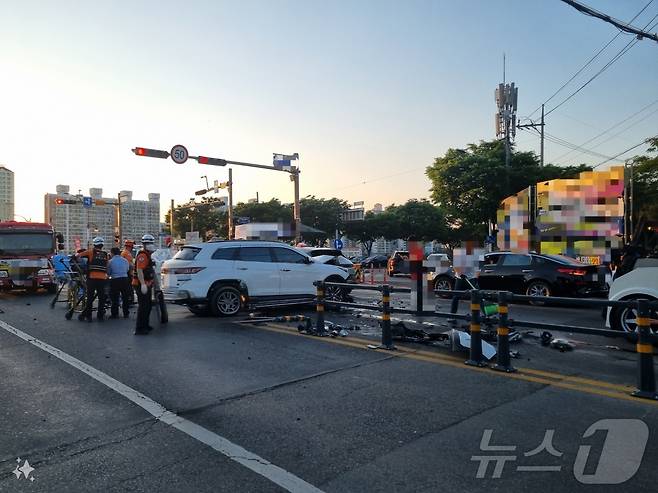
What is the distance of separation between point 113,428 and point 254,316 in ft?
22.4

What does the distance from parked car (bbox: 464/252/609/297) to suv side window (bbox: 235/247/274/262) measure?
7020 mm

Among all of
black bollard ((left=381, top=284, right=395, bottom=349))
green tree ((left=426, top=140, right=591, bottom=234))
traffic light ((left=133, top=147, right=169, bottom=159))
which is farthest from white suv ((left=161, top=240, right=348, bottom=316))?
green tree ((left=426, top=140, right=591, bottom=234))

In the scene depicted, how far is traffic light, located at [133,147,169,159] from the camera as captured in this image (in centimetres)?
1941

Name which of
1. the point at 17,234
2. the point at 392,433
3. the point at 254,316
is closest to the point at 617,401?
the point at 392,433

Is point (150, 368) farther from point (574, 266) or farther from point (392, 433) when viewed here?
point (574, 266)

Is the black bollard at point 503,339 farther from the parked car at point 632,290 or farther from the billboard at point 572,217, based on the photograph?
the billboard at point 572,217

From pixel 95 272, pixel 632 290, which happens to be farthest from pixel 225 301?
pixel 632 290

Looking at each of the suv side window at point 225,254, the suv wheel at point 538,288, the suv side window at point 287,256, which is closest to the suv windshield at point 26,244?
the suv side window at point 225,254

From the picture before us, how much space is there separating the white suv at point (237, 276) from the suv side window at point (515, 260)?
5.82m

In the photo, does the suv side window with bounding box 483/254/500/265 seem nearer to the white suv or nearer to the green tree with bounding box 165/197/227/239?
the white suv

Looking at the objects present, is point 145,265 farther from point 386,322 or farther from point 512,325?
point 512,325

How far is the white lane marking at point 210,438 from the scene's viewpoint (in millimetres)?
3467

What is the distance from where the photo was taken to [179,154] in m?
20.5

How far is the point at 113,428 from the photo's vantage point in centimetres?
453
